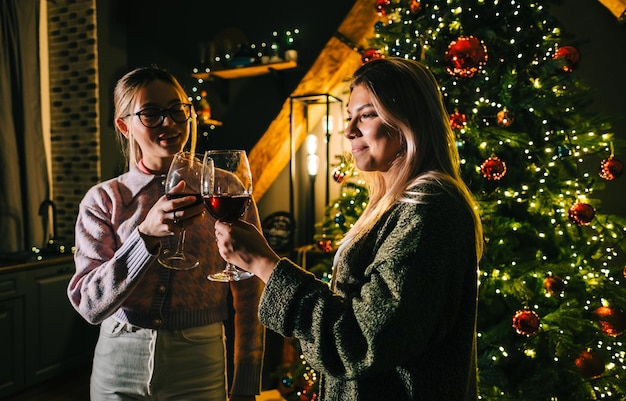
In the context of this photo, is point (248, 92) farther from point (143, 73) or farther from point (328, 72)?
point (143, 73)

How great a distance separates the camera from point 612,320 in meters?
1.80

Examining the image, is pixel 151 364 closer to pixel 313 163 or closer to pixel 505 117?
pixel 505 117

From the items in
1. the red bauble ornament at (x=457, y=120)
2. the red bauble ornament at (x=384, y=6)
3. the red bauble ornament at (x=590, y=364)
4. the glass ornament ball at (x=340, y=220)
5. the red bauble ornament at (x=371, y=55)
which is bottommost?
the red bauble ornament at (x=590, y=364)

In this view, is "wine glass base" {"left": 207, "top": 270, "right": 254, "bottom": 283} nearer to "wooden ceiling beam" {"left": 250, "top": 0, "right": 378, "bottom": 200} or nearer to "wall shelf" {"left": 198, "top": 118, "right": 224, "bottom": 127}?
"wooden ceiling beam" {"left": 250, "top": 0, "right": 378, "bottom": 200}

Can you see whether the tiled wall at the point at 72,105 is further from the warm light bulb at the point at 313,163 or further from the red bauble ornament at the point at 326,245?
the red bauble ornament at the point at 326,245

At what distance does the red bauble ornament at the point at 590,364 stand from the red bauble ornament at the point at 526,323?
0.25m

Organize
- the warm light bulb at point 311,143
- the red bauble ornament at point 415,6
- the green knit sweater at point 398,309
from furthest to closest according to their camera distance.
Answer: the warm light bulb at point 311,143 → the red bauble ornament at point 415,6 → the green knit sweater at point 398,309

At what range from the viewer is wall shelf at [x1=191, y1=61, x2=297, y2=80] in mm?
3408

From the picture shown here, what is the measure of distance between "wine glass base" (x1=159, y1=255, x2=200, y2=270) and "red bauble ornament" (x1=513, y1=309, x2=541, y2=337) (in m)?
1.37

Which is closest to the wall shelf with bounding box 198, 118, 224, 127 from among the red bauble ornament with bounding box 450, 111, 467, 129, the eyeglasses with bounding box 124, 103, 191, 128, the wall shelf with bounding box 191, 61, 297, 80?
the wall shelf with bounding box 191, 61, 297, 80

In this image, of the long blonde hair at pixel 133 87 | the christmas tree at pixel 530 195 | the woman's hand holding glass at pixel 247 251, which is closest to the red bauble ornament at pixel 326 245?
the christmas tree at pixel 530 195

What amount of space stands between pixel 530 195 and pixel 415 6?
1.08 meters

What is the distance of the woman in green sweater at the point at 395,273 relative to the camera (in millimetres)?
688

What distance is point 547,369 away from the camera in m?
1.87
